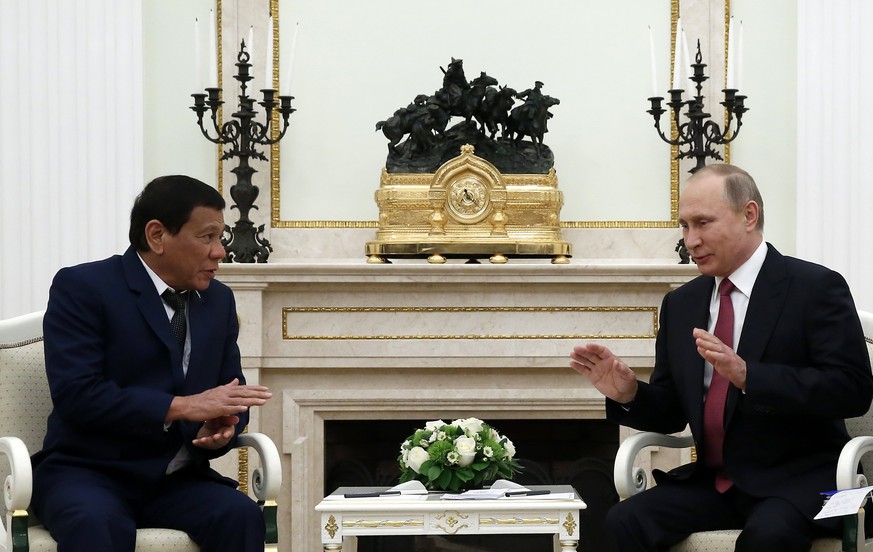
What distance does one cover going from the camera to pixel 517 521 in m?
3.30

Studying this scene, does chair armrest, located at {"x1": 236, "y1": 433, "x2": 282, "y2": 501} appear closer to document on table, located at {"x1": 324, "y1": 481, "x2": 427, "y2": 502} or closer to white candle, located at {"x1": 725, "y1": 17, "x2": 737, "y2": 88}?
document on table, located at {"x1": 324, "y1": 481, "x2": 427, "y2": 502}

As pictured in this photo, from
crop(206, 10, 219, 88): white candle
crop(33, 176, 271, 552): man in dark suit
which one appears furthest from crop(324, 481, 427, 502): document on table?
crop(206, 10, 219, 88): white candle

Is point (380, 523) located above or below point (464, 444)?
below

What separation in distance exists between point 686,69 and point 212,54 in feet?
5.99

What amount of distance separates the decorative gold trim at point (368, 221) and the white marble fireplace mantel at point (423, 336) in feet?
0.85

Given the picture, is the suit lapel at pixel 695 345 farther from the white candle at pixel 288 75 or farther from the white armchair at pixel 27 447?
the white candle at pixel 288 75

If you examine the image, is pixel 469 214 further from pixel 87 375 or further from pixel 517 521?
pixel 87 375

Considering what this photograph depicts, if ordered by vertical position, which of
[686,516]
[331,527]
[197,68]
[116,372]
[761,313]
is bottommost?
[331,527]

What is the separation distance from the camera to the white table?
3279 mm

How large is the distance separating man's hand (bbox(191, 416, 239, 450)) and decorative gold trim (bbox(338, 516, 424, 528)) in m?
0.51

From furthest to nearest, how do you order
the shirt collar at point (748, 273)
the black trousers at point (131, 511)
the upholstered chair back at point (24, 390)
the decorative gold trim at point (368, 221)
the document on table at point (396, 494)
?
the decorative gold trim at point (368, 221) → the document on table at point (396, 494) → the upholstered chair back at point (24, 390) → the shirt collar at point (748, 273) → the black trousers at point (131, 511)

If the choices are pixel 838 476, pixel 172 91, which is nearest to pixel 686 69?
pixel 172 91

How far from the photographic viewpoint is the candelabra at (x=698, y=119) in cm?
451

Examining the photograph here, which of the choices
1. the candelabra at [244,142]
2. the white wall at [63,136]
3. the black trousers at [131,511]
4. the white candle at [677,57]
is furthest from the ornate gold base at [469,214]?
the black trousers at [131,511]
